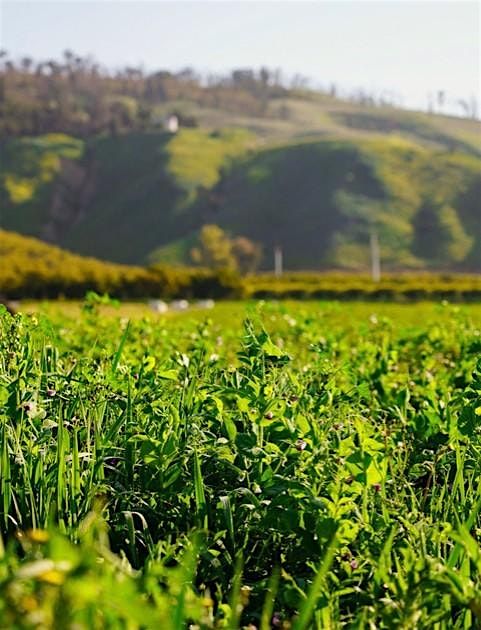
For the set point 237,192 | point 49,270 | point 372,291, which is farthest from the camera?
point 237,192

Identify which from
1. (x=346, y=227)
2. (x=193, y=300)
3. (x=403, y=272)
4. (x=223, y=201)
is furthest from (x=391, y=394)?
(x=223, y=201)

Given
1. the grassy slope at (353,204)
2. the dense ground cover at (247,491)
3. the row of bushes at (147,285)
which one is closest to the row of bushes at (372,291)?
the row of bushes at (147,285)

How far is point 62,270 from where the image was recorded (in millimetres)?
46375

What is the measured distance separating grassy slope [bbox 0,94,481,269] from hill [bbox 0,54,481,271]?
0.16 metres

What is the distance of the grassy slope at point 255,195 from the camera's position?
10831 cm

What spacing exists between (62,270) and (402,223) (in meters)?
69.3

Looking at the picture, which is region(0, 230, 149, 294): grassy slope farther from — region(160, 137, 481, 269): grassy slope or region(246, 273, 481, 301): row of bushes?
region(160, 137, 481, 269): grassy slope

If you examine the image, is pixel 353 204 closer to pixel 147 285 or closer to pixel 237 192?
pixel 237 192

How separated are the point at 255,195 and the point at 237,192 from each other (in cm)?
408

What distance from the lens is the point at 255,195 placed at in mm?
120938

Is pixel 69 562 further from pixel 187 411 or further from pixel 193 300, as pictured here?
pixel 193 300

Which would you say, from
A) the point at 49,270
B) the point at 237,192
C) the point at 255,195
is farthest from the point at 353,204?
the point at 49,270

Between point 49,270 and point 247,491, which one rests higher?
point 247,491

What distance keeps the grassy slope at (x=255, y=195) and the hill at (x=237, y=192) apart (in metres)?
0.16
